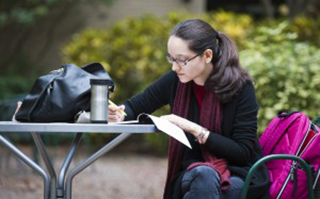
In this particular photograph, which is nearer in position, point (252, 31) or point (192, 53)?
point (192, 53)

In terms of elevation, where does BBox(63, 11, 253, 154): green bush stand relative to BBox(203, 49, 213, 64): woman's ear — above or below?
below

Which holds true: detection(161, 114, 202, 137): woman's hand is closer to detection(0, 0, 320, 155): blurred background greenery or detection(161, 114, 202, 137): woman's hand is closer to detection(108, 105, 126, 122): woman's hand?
detection(108, 105, 126, 122): woman's hand

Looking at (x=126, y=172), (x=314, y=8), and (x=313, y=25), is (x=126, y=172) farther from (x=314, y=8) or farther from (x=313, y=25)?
(x=314, y=8)

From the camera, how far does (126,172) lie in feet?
25.2

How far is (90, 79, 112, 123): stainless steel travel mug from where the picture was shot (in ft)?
10.5

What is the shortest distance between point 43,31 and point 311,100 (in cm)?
648

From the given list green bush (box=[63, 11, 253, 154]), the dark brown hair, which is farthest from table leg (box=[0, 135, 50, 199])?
green bush (box=[63, 11, 253, 154])

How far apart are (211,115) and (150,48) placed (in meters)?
4.92

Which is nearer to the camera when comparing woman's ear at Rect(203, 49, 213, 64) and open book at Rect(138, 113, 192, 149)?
open book at Rect(138, 113, 192, 149)

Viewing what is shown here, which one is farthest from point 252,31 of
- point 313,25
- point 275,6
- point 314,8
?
point 275,6

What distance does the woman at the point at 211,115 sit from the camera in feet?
10.8

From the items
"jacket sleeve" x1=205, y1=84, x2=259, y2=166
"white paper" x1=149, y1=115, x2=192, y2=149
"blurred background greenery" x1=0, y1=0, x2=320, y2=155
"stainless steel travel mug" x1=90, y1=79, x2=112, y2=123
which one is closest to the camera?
"white paper" x1=149, y1=115, x2=192, y2=149

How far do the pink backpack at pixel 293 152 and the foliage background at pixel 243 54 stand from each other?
2.32 m

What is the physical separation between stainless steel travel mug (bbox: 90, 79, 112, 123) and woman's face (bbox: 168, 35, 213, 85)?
38 cm
